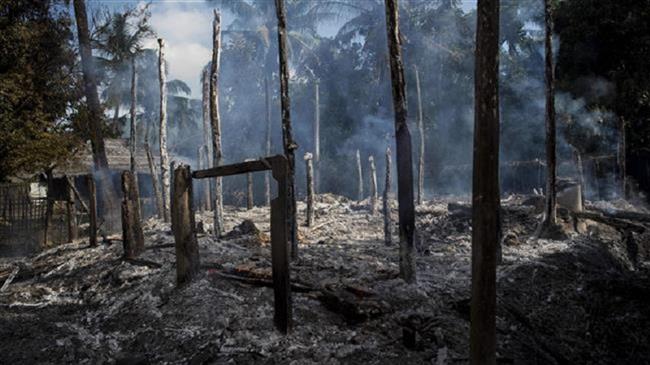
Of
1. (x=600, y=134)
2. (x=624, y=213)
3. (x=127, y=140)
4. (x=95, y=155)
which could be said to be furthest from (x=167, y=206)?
(x=600, y=134)

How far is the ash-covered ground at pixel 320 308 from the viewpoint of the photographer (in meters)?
5.05

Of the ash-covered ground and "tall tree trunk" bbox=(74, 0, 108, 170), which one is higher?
"tall tree trunk" bbox=(74, 0, 108, 170)

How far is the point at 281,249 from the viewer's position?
203 inches

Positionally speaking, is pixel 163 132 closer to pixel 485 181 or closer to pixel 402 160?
pixel 402 160

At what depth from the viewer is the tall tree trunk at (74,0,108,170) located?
1410 centimetres

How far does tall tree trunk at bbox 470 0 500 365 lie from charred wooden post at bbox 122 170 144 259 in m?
6.88

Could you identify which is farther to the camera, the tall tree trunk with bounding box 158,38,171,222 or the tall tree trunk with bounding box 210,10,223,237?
the tall tree trunk with bounding box 158,38,171,222

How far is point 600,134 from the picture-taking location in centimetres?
2064

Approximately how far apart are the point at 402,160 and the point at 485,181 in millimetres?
3513

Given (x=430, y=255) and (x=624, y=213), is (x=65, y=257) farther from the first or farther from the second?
(x=624, y=213)

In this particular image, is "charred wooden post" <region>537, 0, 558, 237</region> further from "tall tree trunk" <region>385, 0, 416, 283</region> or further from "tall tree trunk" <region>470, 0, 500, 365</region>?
"tall tree trunk" <region>470, 0, 500, 365</region>

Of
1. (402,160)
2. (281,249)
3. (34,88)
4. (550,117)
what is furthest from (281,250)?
(34,88)

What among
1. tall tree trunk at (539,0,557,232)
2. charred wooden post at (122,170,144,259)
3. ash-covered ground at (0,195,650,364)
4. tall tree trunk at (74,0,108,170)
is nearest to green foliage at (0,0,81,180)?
tall tree trunk at (74,0,108,170)

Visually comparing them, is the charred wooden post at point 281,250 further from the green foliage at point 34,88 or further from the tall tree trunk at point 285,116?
the green foliage at point 34,88
